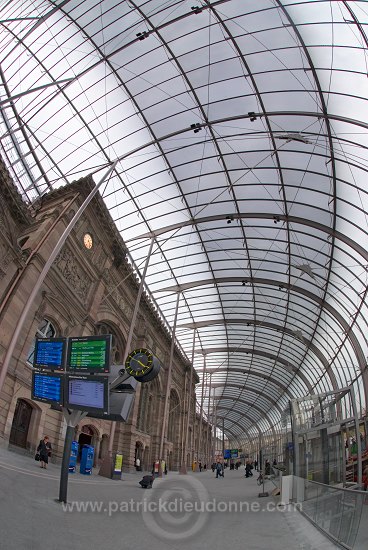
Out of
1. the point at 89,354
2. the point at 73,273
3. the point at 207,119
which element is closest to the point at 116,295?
the point at 73,273

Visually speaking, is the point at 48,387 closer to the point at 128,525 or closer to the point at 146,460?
the point at 128,525

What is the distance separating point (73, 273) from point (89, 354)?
709 inches

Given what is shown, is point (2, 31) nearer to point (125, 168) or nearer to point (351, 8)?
point (125, 168)

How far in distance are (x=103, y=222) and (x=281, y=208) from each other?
15676 mm

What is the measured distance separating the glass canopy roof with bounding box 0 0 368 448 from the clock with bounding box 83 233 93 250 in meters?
4.64

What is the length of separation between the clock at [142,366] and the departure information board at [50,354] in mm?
2022

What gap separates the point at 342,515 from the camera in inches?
297

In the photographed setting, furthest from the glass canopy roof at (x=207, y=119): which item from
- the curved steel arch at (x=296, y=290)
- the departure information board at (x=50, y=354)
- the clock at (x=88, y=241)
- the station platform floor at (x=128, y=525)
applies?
the station platform floor at (x=128, y=525)

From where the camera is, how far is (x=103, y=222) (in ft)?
101

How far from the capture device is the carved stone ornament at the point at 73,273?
26469 mm

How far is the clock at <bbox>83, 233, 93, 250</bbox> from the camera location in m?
29.2

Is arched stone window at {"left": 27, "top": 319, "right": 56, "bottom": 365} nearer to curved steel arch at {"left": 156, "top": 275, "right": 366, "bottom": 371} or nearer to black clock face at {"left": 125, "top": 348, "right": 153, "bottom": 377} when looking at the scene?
black clock face at {"left": 125, "top": 348, "right": 153, "bottom": 377}

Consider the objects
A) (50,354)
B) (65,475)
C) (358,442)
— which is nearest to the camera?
(65,475)

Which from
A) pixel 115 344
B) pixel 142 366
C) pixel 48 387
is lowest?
pixel 48 387
